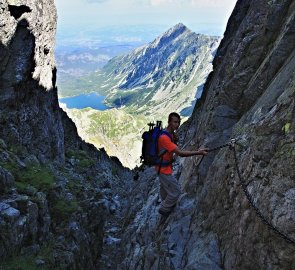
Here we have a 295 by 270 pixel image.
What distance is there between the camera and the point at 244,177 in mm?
14086

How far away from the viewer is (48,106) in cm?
5634

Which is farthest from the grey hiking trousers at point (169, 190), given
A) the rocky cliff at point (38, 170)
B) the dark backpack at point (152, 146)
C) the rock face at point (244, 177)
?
the rocky cliff at point (38, 170)

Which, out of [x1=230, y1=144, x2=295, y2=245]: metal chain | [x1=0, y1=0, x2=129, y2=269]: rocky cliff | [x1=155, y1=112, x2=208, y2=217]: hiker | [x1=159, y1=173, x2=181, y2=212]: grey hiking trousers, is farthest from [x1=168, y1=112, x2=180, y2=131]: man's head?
[x1=0, y1=0, x2=129, y2=269]: rocky cliff

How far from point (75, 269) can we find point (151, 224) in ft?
17.0

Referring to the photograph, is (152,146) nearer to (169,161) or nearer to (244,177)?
(169,161)

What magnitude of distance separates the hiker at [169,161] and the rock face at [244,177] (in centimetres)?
70

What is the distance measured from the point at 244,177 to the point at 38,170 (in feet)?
65.2

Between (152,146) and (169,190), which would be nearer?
(152,146)

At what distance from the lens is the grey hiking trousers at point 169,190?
63.1ft

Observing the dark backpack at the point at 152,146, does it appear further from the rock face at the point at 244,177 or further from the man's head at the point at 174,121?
the rock face at the point at 244,177

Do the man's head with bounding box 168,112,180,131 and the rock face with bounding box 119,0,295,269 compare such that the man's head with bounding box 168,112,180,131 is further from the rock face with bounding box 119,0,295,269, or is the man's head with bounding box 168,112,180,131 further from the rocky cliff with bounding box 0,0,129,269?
the rocky cliff with bounding box 0,0,129,269

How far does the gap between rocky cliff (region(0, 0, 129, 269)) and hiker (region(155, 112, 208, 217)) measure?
6.63 metres

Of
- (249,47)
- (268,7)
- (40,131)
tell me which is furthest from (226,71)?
(40,131)

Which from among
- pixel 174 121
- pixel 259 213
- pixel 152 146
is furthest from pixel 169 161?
pixel 259 213
